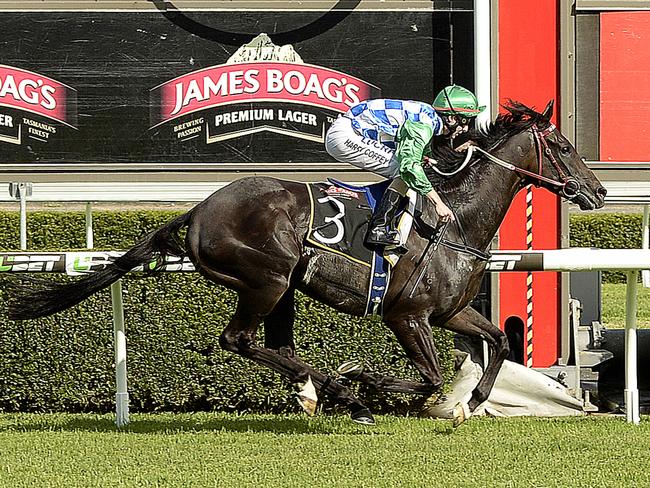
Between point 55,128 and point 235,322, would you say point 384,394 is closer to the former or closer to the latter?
point 235,322

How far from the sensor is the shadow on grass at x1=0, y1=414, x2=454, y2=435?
5.87 metres

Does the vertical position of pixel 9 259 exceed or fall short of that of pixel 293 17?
it falls short

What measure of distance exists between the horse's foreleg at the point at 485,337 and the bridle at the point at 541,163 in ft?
2.51

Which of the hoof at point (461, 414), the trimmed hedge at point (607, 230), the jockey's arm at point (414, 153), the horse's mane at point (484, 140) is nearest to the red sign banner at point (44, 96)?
the horse's mane at point (484, 140)

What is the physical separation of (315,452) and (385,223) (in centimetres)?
119

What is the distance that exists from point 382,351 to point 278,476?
1.92 metres

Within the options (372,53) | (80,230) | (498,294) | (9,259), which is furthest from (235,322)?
(80,230)

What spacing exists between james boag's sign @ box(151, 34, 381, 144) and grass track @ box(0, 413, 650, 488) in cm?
305

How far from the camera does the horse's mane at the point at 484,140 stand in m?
6.08

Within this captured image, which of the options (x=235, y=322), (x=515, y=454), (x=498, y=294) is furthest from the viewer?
(x=498, y=294)

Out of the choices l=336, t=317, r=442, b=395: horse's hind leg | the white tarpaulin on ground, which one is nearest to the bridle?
l=336, t=317, r=442, b=395: horse's hind leg

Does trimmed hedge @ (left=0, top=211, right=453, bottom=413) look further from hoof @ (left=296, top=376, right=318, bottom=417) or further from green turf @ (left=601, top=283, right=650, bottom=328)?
green turf @ (left=601, top=283, right=650, bottom=328)

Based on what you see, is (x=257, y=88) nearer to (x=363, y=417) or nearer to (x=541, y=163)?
(x=541, y=163)

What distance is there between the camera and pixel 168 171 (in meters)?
8.66
